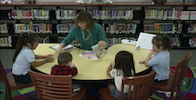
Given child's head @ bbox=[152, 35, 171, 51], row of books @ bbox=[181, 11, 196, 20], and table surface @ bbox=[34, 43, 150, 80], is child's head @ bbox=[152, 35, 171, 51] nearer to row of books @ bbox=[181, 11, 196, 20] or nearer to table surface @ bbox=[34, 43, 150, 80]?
table surface @ bbox=[34, 43, 150, 80]

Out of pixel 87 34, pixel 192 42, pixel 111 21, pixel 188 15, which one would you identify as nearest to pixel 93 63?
pixel 87 34

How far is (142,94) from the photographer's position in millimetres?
1572

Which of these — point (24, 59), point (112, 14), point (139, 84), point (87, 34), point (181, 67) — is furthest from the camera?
point (112, 14)

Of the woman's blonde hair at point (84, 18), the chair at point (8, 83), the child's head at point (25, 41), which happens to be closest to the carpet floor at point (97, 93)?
the chair at point (8, 83)

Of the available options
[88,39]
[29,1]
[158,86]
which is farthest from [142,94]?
[29,1]

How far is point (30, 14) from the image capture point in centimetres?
424

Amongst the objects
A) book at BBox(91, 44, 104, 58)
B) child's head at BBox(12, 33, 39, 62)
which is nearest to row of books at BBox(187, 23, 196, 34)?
book at BBox(91, 44, 104, 58)

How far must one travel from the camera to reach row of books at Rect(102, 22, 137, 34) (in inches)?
170

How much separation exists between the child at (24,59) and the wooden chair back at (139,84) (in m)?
1.06

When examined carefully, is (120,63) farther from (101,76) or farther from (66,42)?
(66,42)

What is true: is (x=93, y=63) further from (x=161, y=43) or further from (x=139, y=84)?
(x=161, y=43)

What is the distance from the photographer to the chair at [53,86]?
56.1 inches

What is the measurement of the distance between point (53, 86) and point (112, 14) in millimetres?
3048

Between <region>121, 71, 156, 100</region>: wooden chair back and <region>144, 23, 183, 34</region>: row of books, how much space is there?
3.06 m
